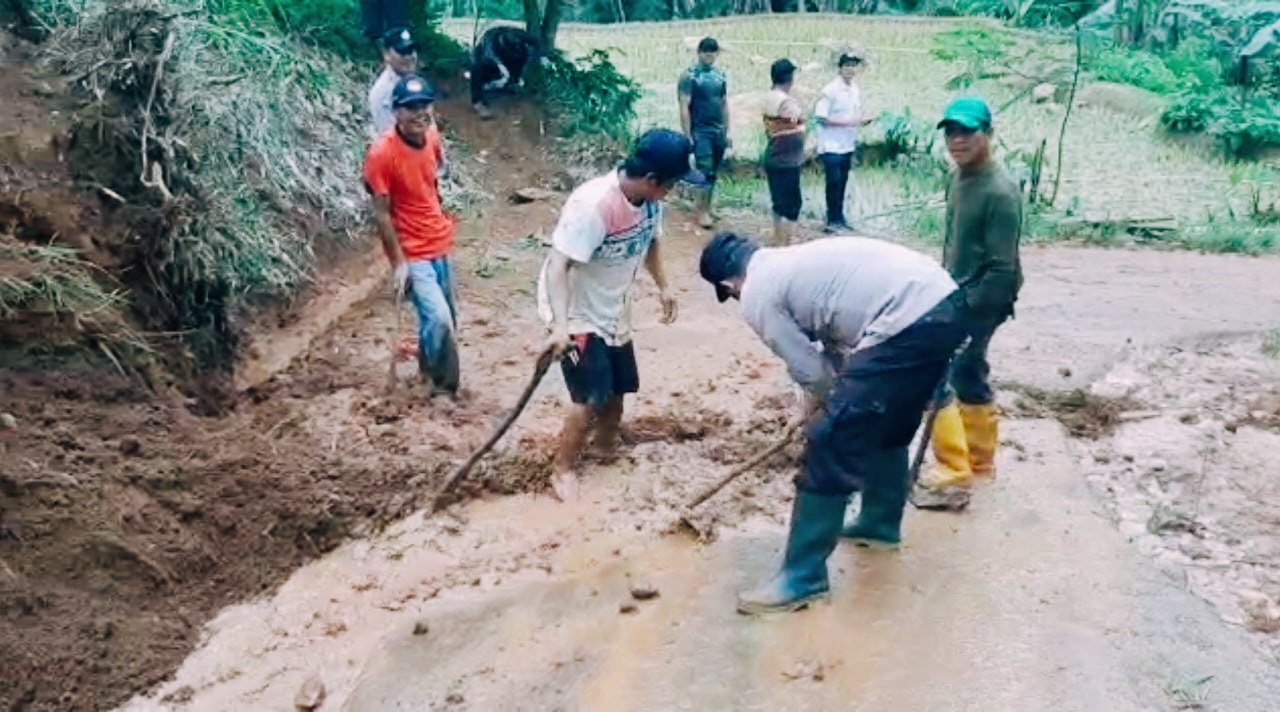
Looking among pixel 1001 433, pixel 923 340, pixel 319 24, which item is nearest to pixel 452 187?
pixel 319 24

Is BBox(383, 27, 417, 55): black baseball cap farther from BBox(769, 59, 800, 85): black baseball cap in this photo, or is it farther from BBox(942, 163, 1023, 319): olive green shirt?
BBox(942, 163, 1023, 319): olive green shirt

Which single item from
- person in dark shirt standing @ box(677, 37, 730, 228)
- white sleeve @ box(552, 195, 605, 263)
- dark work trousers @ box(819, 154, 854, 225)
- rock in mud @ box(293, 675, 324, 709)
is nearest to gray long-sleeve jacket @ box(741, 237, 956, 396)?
white sleeve @ box(552, 195, 605, 263)

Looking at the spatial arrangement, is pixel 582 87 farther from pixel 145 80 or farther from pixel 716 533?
pixel 716 533

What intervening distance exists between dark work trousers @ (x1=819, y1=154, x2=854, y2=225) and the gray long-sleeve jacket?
20.3 ft

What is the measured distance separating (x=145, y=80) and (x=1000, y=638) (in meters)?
4.74

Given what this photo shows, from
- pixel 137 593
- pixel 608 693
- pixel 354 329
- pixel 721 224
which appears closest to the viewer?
pixel 608 693

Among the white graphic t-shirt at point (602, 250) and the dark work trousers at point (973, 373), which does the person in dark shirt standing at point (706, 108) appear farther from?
the dark work trousers at point (973, 373)

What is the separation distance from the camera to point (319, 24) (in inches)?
422

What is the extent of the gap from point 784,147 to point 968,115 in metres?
4.91

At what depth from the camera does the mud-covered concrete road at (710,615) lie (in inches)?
171

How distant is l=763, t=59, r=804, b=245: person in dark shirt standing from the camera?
31.5 feet

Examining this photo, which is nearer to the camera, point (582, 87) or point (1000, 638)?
point (1000, 638)

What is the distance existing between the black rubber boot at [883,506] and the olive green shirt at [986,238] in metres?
0.75

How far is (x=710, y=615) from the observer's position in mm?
4766
